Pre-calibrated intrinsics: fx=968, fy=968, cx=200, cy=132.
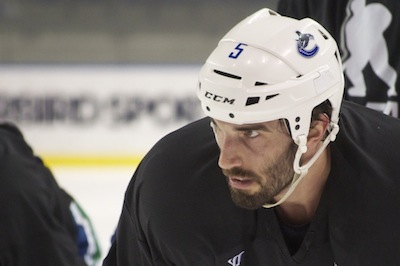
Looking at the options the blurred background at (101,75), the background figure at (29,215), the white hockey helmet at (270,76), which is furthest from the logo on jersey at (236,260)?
the blurred background at (101,75)

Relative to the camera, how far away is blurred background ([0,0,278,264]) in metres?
4.29

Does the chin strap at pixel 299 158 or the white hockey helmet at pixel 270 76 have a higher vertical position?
the white hockey helmet at pixel 270 76

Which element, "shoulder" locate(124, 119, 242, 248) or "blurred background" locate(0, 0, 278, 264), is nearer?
"shoulder" locate(124, 119, 242, 248)

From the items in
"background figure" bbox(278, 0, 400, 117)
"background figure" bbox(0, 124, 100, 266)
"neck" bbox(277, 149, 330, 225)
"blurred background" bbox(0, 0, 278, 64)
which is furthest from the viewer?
"blurred background" bbox(0, 0, 278, 64)

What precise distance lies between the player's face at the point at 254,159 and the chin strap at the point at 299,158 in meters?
0.01

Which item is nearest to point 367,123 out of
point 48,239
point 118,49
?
point 48,239

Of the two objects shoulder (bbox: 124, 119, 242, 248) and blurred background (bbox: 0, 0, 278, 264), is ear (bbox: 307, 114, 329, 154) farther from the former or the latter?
blurred background (bbox: 0, 0, 278, 264)

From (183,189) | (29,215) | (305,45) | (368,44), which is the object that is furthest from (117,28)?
(305,45)

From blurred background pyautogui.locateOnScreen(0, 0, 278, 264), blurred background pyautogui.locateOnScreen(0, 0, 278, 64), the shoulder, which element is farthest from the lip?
blurred background pyautogui.locateOnScreen(0, 0, 278, 64)

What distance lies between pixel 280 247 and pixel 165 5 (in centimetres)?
331

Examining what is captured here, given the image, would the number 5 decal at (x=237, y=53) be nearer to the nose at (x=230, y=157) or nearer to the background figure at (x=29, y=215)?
the nose at (x=230, y=157)

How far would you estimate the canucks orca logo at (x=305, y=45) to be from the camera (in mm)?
1442

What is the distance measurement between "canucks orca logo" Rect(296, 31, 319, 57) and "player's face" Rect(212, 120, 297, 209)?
0.37ft

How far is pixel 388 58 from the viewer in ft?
6.67
